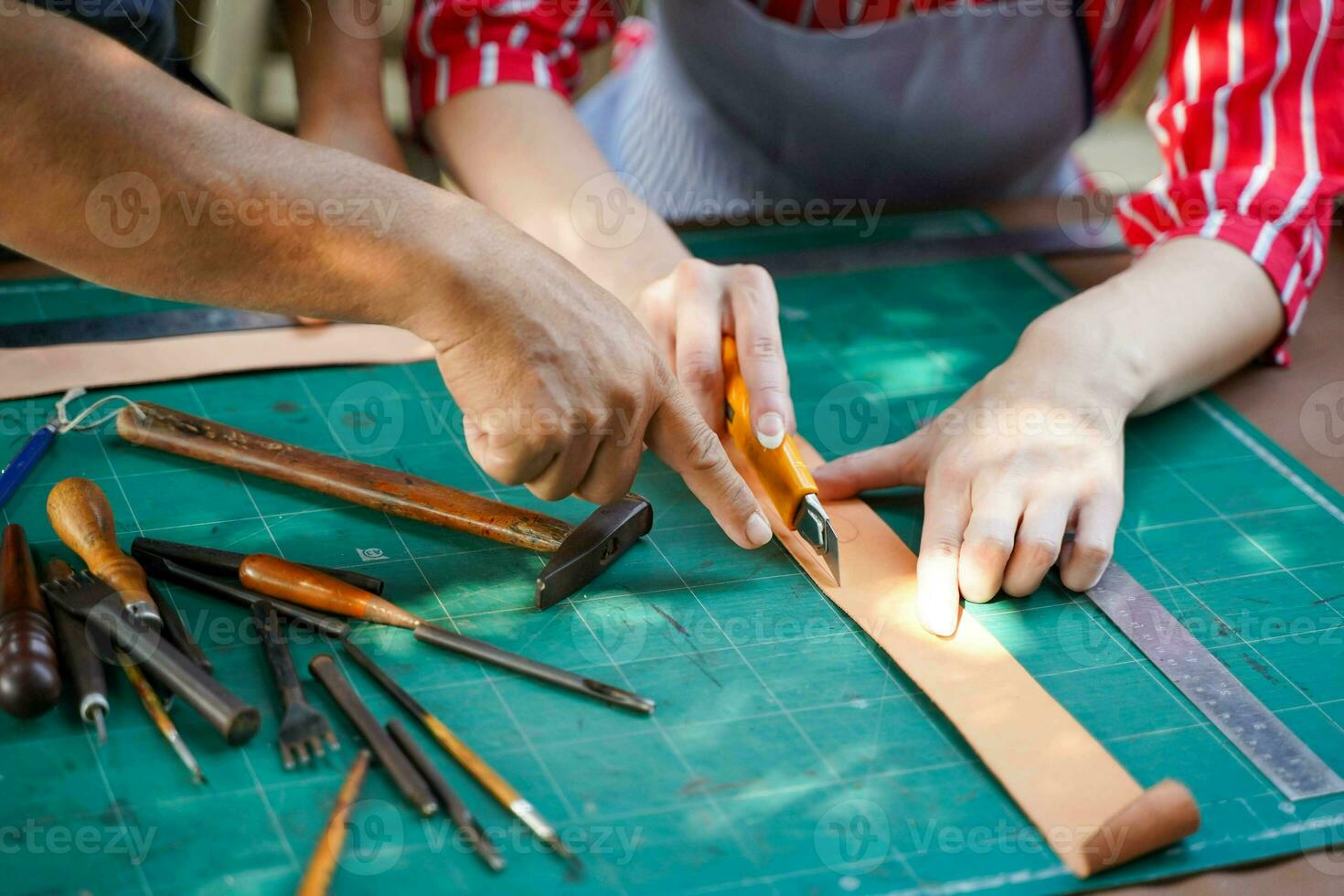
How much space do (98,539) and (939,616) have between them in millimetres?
851

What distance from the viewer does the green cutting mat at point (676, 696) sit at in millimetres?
983

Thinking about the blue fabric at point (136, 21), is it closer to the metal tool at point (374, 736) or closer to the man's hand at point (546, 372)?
the man's hand at point (546, 372)

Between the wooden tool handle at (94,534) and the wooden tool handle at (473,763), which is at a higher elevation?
the wooden tool handle at (94,534)

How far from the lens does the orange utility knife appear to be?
1.34 metres

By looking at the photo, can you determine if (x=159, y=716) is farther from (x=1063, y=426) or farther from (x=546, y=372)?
(x=1063, y=426)

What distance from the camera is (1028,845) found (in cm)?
104

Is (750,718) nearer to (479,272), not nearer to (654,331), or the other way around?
(479,272)

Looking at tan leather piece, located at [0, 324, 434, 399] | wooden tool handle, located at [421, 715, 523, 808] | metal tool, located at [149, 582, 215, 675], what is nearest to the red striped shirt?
tan leather piece, located at [0, 324, 434, 399]

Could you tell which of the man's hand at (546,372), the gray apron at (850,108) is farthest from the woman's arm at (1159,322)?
the man's hand at (546,372)

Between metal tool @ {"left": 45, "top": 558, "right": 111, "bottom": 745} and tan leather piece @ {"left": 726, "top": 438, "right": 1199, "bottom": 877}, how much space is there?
0.71 metres

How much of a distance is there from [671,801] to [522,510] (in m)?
0.45

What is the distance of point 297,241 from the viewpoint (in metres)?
1.02

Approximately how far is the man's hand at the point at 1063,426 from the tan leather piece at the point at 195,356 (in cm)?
68

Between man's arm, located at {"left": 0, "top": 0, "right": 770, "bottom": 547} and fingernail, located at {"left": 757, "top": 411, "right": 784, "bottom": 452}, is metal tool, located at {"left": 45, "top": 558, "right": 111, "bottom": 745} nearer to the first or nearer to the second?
man's arm, located at {"left": 0, "top": 0, "right": 770, "bottom": 547}
